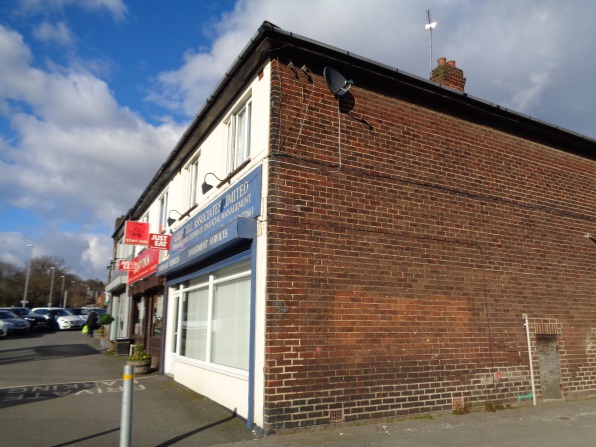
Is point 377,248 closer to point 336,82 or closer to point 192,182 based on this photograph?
point 336,82

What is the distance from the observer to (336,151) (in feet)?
25.2

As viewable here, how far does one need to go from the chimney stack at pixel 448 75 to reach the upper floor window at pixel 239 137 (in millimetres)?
4684

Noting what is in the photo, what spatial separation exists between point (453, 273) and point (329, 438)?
148 inches

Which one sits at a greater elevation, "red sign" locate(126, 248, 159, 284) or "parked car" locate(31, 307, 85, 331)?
"red sign" locate(126, 248, 159, 284)

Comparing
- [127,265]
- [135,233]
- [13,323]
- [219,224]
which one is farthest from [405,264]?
[13,323]

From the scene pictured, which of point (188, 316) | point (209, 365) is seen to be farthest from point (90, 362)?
point (209, 365)

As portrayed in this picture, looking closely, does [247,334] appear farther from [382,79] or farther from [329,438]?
[382,79]

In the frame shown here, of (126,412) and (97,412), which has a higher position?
(126,412)

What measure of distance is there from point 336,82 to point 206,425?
228 inches

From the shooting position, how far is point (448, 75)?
10672mm

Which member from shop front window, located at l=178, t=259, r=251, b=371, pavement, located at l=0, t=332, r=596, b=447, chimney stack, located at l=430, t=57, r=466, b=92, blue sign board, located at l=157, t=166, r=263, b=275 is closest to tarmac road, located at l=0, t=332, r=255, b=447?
pavement, located at l=0, t=332, r=596, b=447

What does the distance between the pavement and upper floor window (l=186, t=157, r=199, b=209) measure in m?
4.53

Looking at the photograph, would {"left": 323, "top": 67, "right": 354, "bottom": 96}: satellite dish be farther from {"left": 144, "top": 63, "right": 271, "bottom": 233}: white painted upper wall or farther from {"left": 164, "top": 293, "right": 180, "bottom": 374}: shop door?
{"left": 164, "top": 293, "right": 180, "bottom": 374}: shop door

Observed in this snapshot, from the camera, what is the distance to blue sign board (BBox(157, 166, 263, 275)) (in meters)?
7.11
